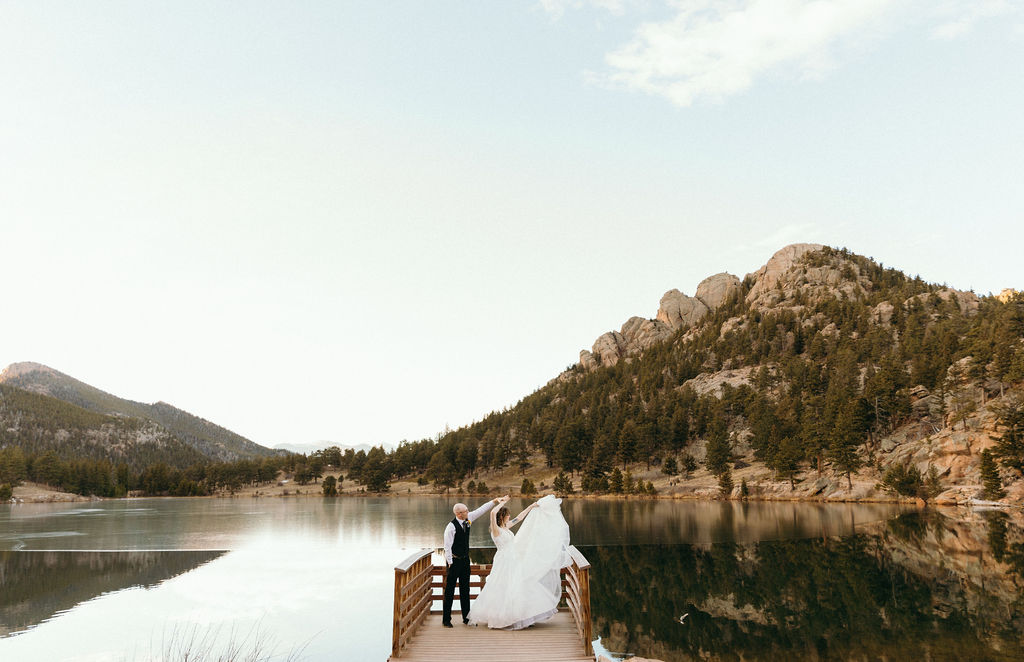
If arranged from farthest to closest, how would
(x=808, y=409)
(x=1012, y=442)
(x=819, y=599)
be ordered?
(x=808, y=409)
(x=1012, y=442)
(x=819, y=599)

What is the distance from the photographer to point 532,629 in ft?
43.7

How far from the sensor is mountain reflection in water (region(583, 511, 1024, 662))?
17609 mm

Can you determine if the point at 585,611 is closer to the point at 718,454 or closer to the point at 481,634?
the point at 481,634

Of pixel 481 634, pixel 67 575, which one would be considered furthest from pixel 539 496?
pixel 481 634

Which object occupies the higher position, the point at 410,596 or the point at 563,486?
the point at 410,596

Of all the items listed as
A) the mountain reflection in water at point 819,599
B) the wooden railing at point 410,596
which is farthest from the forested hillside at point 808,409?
the wooden railing at point 410,596

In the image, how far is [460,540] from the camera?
12.9 m

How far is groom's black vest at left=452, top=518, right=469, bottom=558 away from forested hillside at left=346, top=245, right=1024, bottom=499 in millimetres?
71534

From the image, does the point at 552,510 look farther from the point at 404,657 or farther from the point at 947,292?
the point at 947,292

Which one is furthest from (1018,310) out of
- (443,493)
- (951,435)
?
(443,493)

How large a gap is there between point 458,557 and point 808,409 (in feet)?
358

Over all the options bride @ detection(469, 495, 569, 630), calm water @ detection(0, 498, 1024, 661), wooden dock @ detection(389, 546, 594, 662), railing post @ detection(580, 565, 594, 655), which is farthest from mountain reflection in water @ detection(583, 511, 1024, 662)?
railing post @ detection(580, 565, 594, 655)

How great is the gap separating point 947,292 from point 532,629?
197466 millimetres

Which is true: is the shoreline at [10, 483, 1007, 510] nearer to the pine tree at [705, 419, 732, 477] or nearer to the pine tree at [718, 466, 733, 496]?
the pine tree at [718, 466, 733, 496]
